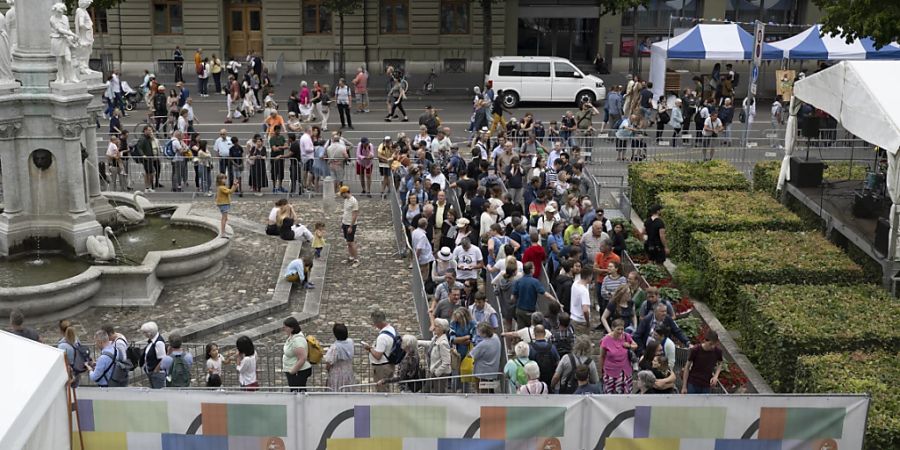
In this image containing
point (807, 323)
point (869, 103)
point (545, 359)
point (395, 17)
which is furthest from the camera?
point (395, 17)

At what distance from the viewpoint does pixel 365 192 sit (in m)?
24.6

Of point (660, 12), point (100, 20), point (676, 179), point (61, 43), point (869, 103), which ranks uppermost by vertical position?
point (660, 12)

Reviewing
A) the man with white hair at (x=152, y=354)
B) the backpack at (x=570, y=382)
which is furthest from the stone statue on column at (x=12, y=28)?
the backpack at (x=570, y=382)

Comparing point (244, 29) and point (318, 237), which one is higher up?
point (244, 29)

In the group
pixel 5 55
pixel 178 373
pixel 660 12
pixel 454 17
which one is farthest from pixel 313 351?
pixel 660 12

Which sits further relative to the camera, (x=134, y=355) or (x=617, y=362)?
(x=134, y=355)

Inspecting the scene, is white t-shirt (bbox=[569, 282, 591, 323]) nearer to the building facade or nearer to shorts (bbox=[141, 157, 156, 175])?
shorts (bbox=[141, 157, 156, 175])

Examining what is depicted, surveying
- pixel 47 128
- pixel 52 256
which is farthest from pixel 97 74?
pixel 52 256

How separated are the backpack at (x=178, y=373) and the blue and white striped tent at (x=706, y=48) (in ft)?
77.1

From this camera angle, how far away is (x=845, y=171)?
71.3 feet

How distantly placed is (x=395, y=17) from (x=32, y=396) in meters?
36.8

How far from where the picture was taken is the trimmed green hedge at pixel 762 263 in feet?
53.0

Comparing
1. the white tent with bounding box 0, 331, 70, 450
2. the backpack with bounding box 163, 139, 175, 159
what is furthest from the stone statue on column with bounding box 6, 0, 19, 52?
the white tent with bounding box 0, 331, 70, 450

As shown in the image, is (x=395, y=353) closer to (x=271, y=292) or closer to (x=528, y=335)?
(x=528, y=335)
